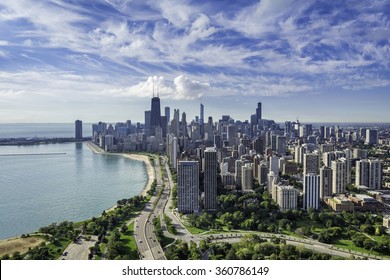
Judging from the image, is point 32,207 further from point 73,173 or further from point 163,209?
point 73,173

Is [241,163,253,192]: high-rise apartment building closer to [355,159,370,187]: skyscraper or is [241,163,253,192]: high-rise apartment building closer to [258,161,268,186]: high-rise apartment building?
[258,161,268,186]: high-rise apartment building

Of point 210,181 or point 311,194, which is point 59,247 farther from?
point 311,194

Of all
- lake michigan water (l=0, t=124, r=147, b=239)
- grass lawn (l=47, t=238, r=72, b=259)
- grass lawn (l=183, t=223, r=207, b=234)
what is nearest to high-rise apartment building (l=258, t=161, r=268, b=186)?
lake michigan water (l=0, t=124, r=147, b=239)

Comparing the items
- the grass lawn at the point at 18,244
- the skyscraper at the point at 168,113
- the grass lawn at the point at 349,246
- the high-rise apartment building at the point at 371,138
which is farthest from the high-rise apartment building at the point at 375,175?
the skyscraper at the point at 168,113

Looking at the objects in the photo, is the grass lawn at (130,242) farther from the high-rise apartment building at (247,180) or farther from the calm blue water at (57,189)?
the high-rise apartment building at (247,180)

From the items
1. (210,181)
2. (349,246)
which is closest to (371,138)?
(210,181)
